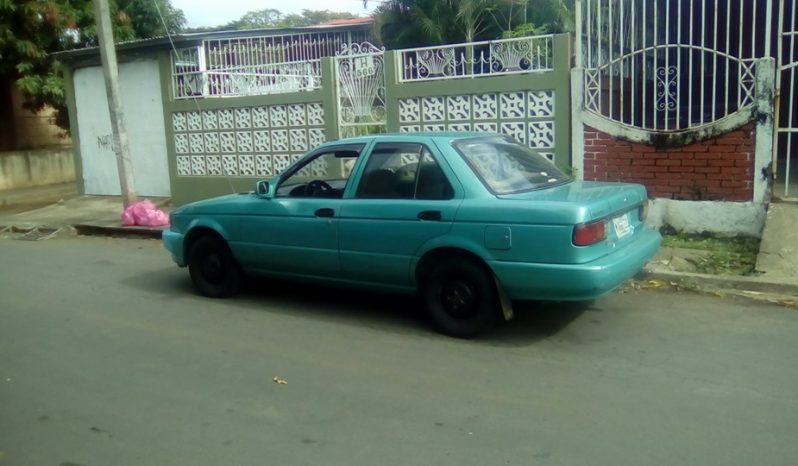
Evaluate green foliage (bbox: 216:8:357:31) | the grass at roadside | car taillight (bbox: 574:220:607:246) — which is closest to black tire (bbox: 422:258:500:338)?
car taillight (bbox: 574:220:607:246)

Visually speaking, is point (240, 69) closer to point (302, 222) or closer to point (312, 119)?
point (312, 119)

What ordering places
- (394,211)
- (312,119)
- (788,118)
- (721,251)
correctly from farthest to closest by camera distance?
(312,119) → (788,118) → (721,251) → (394,211)

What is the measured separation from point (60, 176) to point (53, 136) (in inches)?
74.9

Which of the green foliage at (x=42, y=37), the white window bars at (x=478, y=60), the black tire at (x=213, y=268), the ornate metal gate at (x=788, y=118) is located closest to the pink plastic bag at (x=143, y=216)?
the white window bars at (x=478, y=60)

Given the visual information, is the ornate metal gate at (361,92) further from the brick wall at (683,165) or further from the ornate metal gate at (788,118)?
the ornate metal gate at (788,118)

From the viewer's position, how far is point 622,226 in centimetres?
588

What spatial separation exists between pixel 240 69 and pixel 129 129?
10.4 feet

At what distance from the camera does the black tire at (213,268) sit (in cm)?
734

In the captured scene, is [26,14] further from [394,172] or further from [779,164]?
[779,164]

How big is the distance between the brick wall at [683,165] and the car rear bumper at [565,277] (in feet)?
10.7

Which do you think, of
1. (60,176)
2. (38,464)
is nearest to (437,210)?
(38,464)

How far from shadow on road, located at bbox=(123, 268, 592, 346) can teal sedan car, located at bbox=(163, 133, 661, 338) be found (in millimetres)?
297

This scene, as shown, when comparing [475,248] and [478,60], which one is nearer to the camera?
[475,248]

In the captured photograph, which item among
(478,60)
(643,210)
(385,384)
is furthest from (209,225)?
(478,60)
